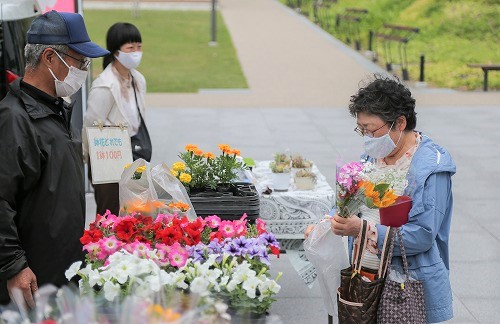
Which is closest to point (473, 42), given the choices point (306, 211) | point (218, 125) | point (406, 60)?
point (406, 60)

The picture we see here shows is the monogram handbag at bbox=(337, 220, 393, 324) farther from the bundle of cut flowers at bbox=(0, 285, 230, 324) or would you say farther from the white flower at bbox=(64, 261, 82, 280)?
the bundle of cut flowers at bbox=(0, 285, 230, 324)

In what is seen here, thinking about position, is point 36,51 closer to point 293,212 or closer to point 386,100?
point 386,100

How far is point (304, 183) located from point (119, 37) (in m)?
1.89

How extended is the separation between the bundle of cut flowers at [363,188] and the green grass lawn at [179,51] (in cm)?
1273

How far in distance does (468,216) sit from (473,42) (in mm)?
14853

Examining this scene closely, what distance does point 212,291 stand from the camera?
11.3ft

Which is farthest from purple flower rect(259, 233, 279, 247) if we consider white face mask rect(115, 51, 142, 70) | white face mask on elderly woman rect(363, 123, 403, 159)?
white face mask rect(115, 51, 142, 70)

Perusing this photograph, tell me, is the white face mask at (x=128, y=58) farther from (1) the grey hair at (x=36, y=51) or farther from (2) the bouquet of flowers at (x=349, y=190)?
(2) the bouquet of flowers at (x=349, y=190)

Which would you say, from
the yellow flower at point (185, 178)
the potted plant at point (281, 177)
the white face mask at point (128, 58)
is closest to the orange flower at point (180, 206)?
the yellow flower at point (185, 178)

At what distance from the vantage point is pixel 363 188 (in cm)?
389

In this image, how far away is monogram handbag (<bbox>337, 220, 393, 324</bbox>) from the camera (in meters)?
4.01

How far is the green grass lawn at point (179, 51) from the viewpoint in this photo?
1758 cm

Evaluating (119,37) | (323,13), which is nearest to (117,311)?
(119,37)

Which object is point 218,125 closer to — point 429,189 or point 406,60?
point 406,60
